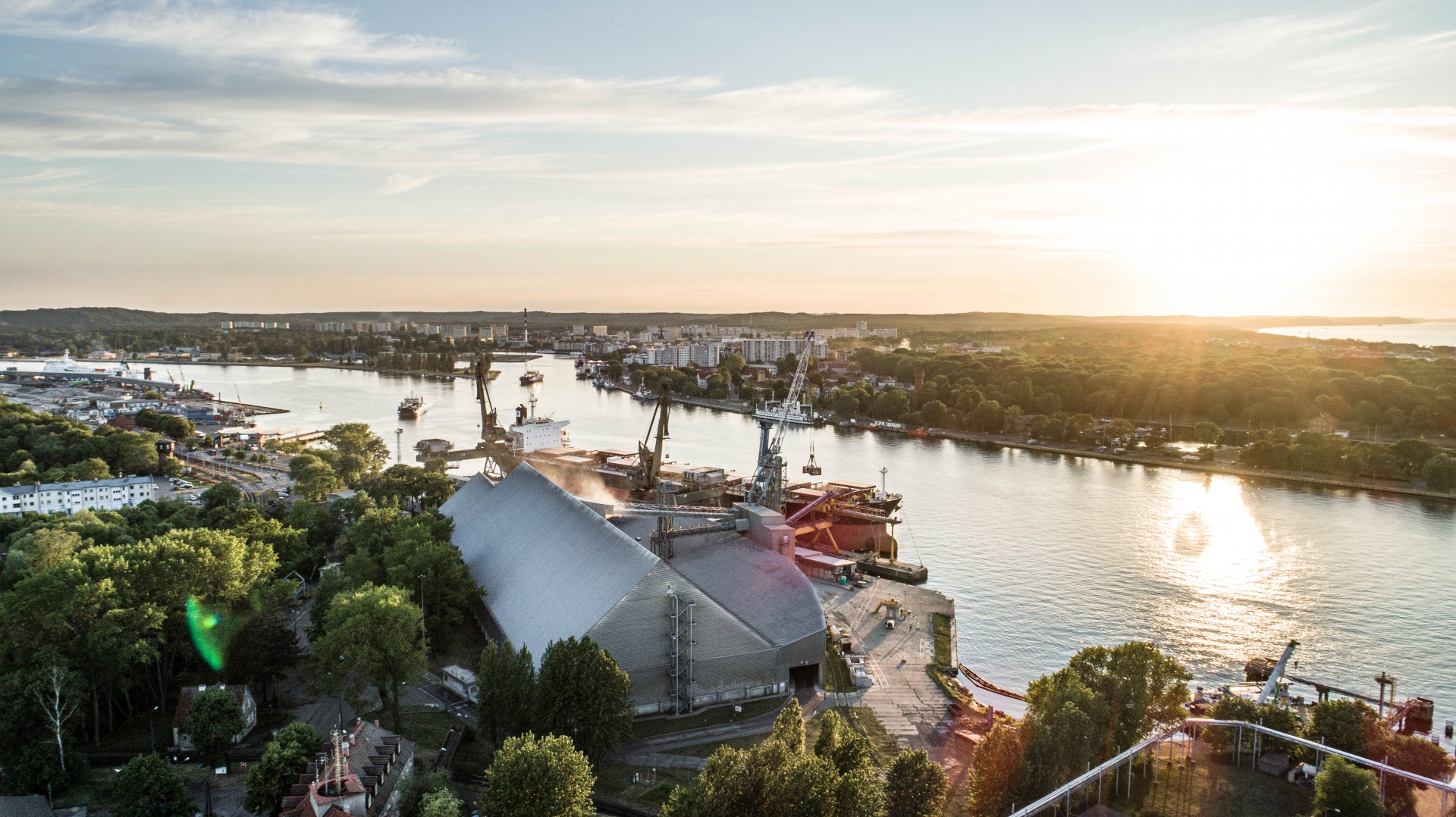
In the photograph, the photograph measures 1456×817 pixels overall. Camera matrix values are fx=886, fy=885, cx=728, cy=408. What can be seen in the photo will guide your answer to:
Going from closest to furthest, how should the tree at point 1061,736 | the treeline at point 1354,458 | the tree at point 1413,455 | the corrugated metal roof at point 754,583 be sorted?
the tree at point 1061,736
the corrugated metal roof at point 754,583
the treeline at point 1354,458
the tree at point 1413,455

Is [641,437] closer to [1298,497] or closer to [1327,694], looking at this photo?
[1298,497]

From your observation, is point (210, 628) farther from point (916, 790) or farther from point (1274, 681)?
point (1274, 681)

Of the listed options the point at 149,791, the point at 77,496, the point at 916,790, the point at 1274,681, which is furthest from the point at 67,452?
the point at 1274,681

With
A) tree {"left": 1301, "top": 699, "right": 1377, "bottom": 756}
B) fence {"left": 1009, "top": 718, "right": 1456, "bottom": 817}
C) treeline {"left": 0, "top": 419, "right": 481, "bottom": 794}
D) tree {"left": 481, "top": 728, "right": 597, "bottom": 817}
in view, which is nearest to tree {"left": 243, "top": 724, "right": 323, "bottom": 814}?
treeline {"left": 0, "top": 419, "right": 481, "bottom": 794}

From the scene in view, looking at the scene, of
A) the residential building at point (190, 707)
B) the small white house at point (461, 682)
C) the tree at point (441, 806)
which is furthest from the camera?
the small white house at point (461, 682)

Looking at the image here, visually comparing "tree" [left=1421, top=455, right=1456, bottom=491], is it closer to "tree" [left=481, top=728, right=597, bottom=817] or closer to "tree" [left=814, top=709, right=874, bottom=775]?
"tree" [left=814, top=709, right=874, bottom=775]

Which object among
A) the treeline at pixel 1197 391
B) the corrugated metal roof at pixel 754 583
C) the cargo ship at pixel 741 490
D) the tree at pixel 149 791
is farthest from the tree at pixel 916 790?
the treeline at pixel 1197 391

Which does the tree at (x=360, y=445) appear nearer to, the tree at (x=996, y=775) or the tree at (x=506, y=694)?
the tree at (x=506, y=694)
